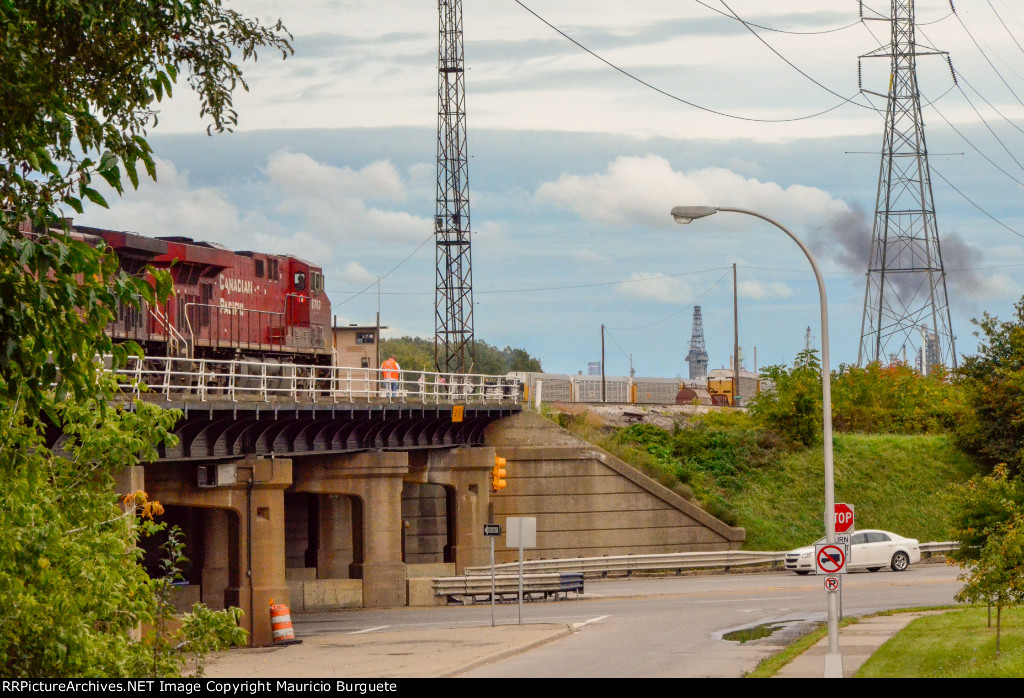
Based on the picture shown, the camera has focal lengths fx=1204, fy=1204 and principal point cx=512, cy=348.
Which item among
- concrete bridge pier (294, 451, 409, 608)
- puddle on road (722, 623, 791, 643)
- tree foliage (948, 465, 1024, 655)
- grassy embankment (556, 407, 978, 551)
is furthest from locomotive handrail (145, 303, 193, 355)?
tree foliage (948, 465, 1024, 655)

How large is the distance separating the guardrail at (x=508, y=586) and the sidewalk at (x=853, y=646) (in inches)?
518

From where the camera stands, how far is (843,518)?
25688 millimetres

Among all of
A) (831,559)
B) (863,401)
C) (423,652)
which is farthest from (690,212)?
(863,401)

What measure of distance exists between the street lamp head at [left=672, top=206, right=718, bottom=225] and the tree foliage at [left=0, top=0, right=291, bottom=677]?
10.1 meters

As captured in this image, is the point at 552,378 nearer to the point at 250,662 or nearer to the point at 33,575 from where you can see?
the point at 250,662

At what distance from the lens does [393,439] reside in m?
47.3

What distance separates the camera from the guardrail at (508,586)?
4441cm

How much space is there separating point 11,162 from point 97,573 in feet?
17.2

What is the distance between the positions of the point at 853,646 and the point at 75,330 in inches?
836

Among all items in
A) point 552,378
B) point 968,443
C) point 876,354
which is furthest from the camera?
point 552,378

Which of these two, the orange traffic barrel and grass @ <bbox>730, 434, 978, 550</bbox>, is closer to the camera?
the orange traffic barrel

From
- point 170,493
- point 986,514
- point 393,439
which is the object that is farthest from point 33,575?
point 393,439

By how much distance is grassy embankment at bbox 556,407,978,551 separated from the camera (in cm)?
5766

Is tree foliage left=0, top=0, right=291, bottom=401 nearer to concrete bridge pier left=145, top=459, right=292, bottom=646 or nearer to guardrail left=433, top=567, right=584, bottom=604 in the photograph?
concrete bridge pier left=145, top=459, right=292, bottom=646
